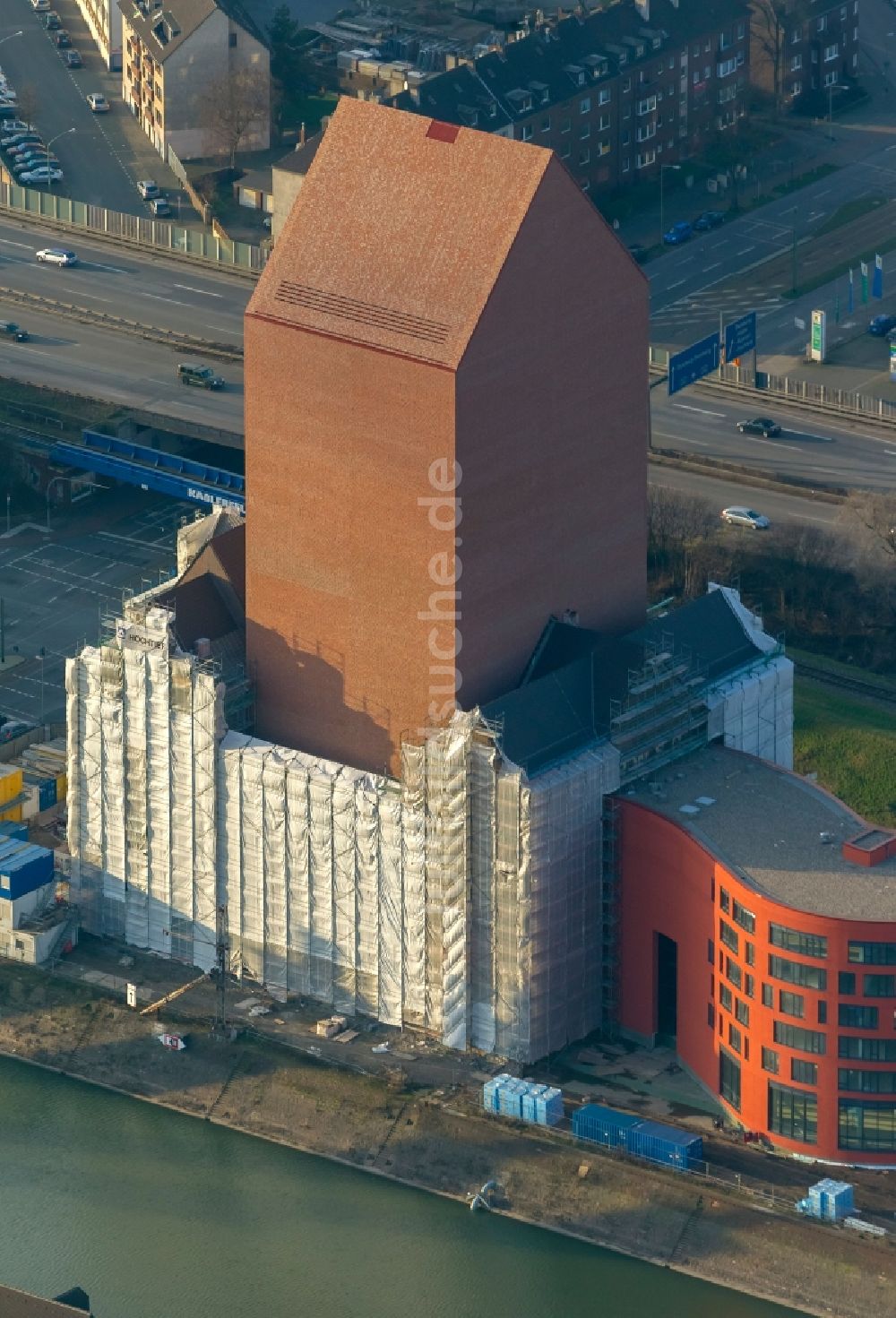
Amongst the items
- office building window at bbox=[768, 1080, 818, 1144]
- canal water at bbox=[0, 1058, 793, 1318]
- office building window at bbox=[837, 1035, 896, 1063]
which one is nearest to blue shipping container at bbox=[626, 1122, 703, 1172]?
office building window at bbox=[768, 1080, 818, 1144]

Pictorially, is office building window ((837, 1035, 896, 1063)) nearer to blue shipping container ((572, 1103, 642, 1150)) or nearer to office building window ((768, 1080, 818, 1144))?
office building window ((768, 1080, 818, 1144))

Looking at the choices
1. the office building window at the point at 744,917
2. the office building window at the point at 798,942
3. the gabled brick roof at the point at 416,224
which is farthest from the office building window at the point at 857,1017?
the gabled brick roof at the point at 416,224

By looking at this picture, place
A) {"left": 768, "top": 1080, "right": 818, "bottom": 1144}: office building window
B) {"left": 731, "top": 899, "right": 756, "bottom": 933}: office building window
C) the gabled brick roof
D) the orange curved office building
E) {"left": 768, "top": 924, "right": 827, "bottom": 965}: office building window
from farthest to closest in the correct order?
{"left": 768, "top": 1080, "right": 818, "bottom": 1144}: office building window → the gabled brick roof → {"left": 731, "top": 899, "right": 756, "bottom": 933}: office building window → the orange curved office building → {"left": 768, "top": 924, "right": 827, "bottom": 965}: office building window

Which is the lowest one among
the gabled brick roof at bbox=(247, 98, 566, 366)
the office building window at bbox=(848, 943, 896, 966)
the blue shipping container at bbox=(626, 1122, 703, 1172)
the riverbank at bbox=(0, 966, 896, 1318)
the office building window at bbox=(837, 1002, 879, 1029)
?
the riverbank at bbox=(0, 966, 896, 1318)

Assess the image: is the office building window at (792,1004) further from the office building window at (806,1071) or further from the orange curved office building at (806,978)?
the office building window at (806,1071)

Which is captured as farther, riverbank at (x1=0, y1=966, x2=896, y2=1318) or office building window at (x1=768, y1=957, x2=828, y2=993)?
office building window at (x1=768, y1=957, x2=828, y2=993)

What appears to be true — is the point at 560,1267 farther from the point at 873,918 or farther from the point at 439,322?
the point at 439,322
